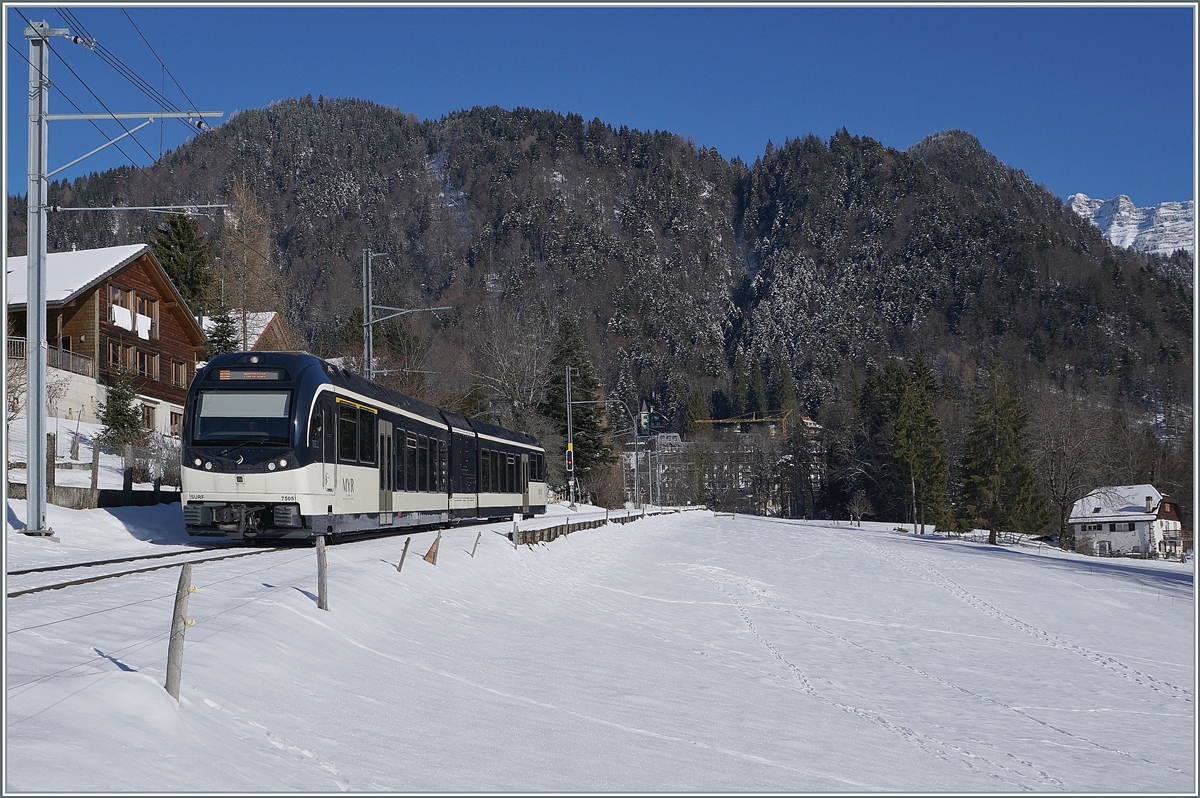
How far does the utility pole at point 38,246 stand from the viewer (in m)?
17.2

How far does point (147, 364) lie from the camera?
161 ft

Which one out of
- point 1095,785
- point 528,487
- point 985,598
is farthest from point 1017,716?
point 528,487

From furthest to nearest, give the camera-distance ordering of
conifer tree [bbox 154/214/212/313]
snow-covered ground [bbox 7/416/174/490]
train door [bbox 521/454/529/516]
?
conifer tree [bbox 154/214/212/313] → train door [bbox 521/454/529/516] → snow-covered ground [bbox 7/416/174/490]

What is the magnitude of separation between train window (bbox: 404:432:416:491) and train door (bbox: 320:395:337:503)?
4.86 m

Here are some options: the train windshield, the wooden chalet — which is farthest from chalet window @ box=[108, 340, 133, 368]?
the train windshield

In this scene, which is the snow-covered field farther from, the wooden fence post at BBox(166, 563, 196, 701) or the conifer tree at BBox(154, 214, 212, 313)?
the conifer tree at BBox(154, 214, 212, 313)

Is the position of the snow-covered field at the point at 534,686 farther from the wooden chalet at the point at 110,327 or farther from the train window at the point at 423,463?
the wooden chalet at the point at 110,327

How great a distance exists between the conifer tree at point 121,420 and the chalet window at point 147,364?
33.7 ft

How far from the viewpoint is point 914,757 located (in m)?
10.1

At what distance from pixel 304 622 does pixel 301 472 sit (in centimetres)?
735

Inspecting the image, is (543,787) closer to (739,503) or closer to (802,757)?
(802,757)

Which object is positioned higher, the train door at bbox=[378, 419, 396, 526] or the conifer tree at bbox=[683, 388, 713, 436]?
the conifer tree at bbox=[683, 388, 713, 436]

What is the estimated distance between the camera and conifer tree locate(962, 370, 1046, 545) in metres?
66.3

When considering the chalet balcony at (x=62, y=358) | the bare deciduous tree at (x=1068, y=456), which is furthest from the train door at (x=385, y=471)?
the bare deciduous tree at (x=1068, y=456)
